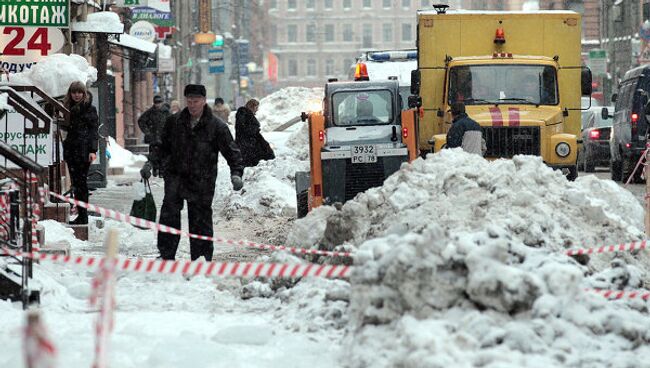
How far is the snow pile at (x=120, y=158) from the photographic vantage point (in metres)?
34.6

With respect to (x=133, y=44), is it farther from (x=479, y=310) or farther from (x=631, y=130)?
(x=479, y=310)

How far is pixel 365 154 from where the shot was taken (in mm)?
17109

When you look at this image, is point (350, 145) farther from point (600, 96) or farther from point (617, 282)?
point (600, 96)

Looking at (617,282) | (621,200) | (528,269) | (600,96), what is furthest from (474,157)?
(600,96)

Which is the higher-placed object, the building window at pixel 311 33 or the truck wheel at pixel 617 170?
the building window at pixel 311 33

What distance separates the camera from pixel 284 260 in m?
10.7

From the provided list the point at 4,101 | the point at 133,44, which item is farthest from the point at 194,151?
the point at 133,44

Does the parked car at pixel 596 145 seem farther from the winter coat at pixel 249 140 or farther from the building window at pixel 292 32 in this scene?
the building window at pixel 292 32

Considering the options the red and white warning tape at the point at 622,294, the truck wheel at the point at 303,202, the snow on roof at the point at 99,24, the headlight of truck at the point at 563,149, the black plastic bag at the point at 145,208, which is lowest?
the truck wheel at the point at 303,202

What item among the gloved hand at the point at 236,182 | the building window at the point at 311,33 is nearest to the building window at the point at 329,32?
the building window at the point at 311,33

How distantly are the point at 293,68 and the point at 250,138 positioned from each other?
450 feet

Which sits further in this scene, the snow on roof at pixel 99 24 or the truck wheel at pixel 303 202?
the snow on roof at pixel 99 24

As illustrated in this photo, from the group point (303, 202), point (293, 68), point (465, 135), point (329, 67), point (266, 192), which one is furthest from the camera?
point (293, 68)

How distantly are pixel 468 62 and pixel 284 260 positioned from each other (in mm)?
9421
